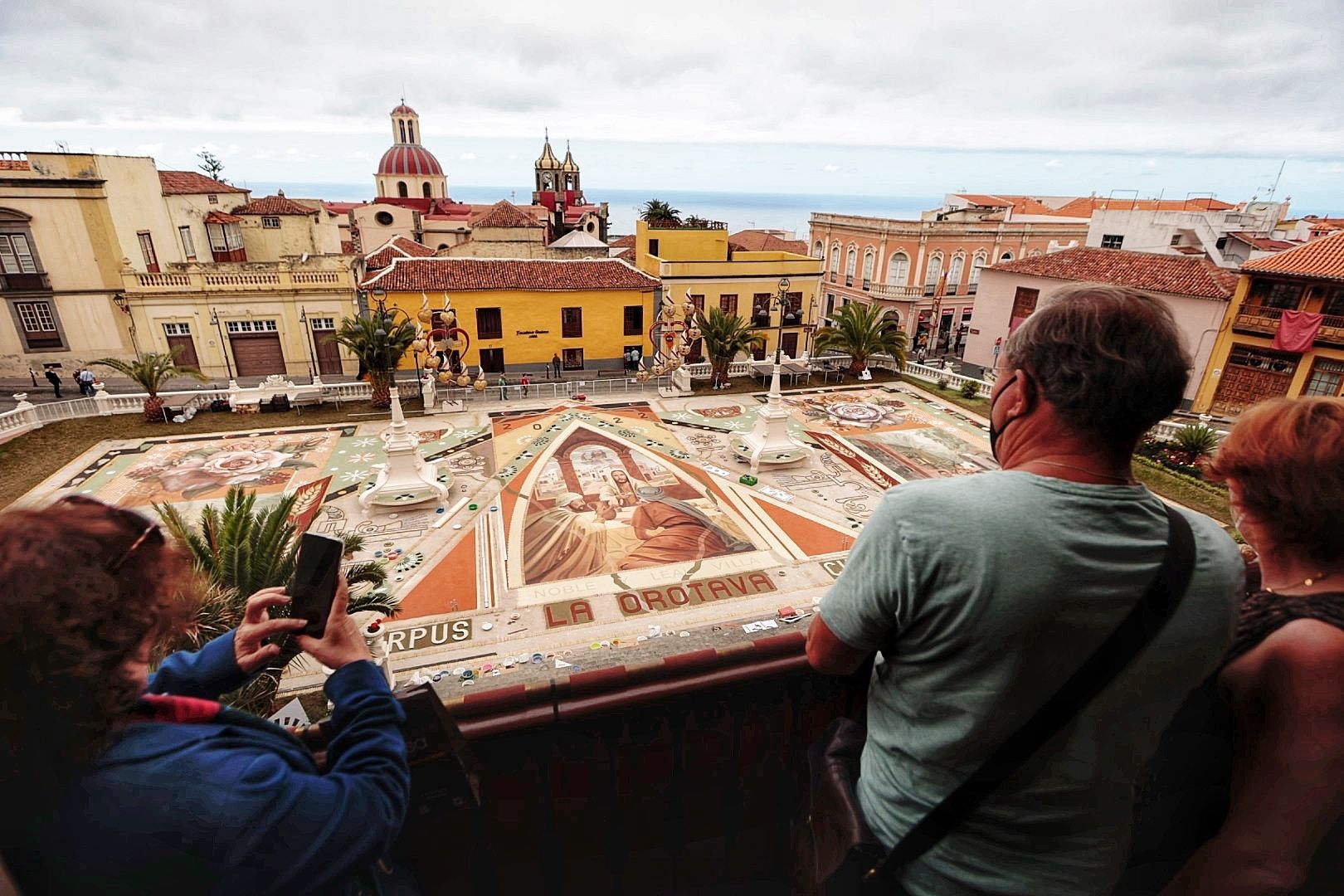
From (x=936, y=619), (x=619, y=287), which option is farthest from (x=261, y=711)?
(x=619, y=287)

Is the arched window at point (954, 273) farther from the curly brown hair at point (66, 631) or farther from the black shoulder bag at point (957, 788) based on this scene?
the curly brown hair at point (66, 631)

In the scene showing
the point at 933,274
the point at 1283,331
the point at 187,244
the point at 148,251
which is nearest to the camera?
the point at 1283,331

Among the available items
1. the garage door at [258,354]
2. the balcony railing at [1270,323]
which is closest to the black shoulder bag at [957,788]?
the balcony railing at [1270,323]

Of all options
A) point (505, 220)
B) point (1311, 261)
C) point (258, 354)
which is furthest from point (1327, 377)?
point (258, 354)

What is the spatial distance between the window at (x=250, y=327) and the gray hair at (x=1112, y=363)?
2877 centimetres

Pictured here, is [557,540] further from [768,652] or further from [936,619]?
[936,619]

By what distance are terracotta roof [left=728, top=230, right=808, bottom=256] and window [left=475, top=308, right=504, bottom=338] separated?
19.5 meters

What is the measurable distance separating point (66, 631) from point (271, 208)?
36604 millimetres

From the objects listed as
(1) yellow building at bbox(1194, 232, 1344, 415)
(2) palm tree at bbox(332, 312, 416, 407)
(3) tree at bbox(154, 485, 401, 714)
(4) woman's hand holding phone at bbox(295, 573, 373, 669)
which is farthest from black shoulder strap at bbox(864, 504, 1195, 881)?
(1) yellow building at bbox(1194, 232, 1344, 415)

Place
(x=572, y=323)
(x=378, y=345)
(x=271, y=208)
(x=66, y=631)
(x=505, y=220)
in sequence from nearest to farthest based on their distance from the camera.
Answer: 1. (x=66, y=631)
2. (x=378, y=345)
3. (x=572, y=323)
4. (x=271, y=208)
5. (x=505, y=220)

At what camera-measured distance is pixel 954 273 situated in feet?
110

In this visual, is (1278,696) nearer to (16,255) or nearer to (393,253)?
(393,253)

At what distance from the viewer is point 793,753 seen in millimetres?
2463

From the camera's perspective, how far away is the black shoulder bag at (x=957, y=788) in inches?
54.1
